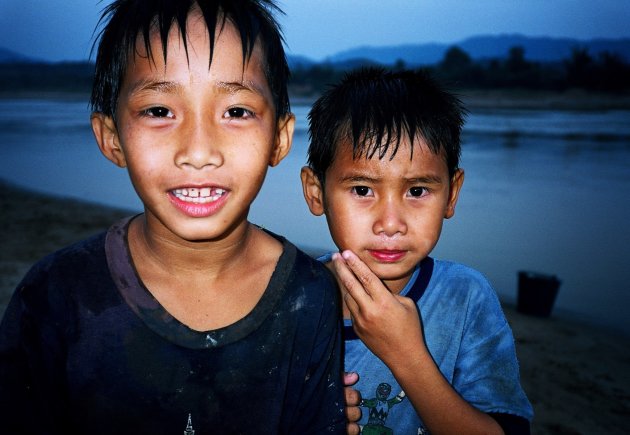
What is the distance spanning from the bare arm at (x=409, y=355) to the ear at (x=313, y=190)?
1.38 ft

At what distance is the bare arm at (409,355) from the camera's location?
162 cm

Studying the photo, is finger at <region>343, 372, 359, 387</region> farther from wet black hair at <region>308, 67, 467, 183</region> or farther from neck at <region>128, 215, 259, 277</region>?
wet black hair at <region>308, 67, 467, 183</region>

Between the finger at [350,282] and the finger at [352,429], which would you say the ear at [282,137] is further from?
the finger at [352,429]

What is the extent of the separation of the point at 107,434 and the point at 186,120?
922 mm

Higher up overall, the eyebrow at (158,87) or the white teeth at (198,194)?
the eyebrow at (158,87)

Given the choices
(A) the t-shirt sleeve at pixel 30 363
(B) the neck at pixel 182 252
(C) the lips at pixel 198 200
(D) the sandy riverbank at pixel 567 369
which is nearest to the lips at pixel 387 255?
(B) the neck at pixel 182 252

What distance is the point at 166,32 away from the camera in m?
1.42

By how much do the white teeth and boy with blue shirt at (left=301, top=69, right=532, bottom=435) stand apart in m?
0.51

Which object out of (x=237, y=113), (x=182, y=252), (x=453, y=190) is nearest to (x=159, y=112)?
(x=237, y=113)

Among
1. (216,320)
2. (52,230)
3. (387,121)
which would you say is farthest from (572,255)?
(52,230)

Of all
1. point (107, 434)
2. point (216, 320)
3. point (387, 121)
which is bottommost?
point (107, 434)

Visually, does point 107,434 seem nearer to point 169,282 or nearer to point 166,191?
point 169,282

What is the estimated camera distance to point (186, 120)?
1383mm

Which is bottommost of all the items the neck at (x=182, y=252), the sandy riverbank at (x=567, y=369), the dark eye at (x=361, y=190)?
the sandy riverbank at (x=567, y=369)
